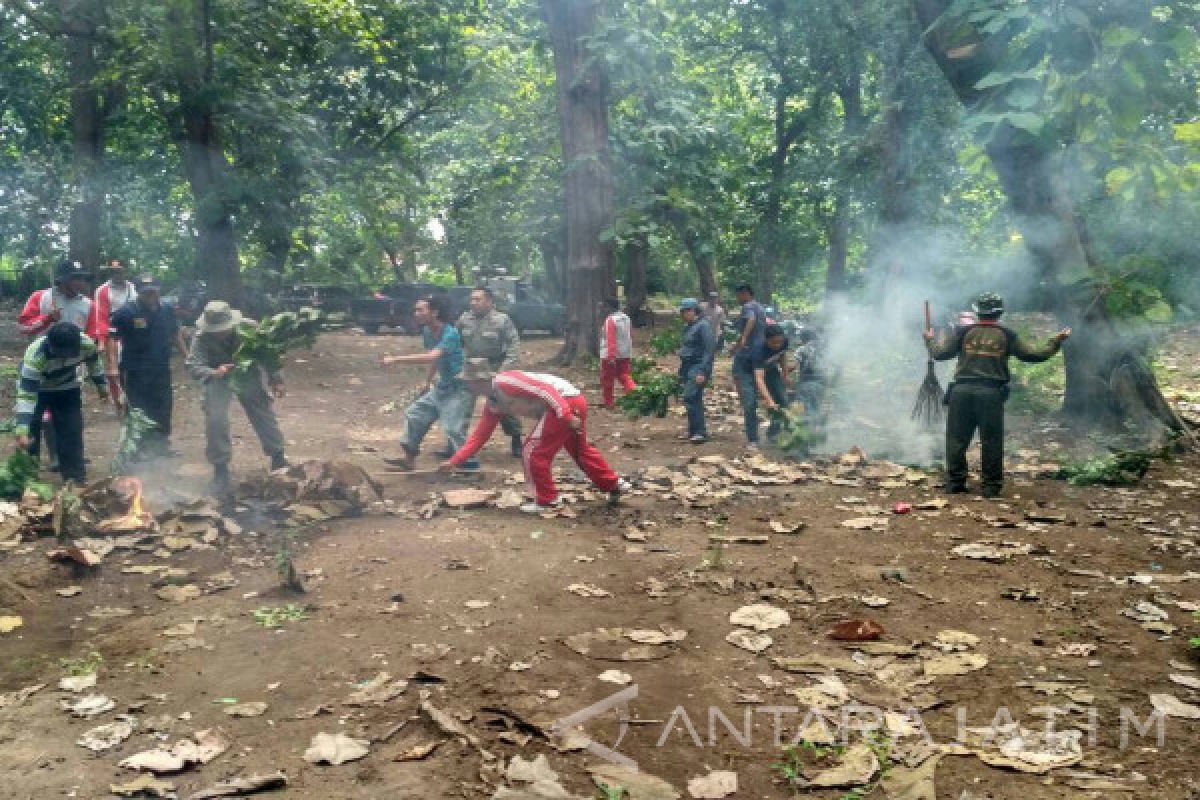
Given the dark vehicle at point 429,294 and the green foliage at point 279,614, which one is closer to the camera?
the green foliage at point 279,614

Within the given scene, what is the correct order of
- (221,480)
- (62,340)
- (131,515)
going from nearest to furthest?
(131,515) → (62,340) → (221,480)

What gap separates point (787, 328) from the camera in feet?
43.4

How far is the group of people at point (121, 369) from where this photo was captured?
7637mm

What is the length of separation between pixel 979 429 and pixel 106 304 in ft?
26.7

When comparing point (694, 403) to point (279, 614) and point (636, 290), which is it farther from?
point (636, 290)

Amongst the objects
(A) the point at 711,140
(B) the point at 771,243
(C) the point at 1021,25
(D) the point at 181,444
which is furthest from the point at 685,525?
(B) the point at 771,243

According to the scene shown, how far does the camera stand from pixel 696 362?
1062cm

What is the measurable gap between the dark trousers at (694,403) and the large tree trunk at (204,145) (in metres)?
7.38

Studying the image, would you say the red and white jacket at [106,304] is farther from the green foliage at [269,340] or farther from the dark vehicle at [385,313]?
the dark vehicle at [385,313]

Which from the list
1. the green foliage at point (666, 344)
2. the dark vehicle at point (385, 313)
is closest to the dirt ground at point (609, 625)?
the green foliage at point (666, 344)

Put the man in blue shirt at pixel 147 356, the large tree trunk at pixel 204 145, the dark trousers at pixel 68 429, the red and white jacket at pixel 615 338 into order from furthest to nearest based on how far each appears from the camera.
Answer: the red and white jacket at pixel 615 338 → the large tree trunk at pixel 204 145 → the man in blue shirt at pixel 147 356 → the dark trousers at pixel 68 429

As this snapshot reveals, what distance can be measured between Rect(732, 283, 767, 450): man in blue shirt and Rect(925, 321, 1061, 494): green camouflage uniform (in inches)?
102

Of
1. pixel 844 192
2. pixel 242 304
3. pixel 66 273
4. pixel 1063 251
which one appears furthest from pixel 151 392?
pixel 844 192

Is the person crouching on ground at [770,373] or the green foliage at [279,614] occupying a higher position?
the person crouching on ground at [770,373]
